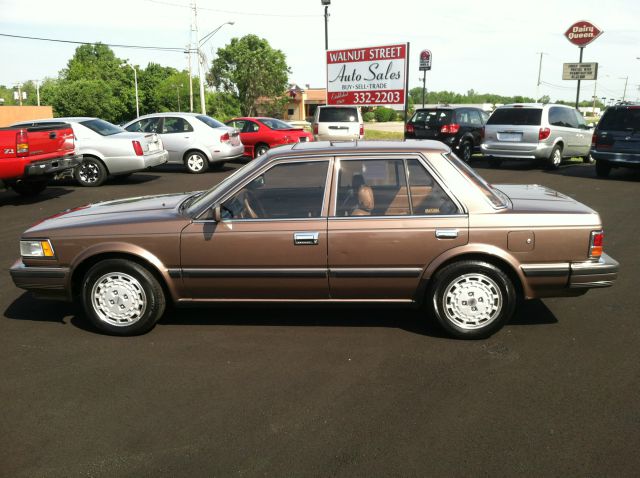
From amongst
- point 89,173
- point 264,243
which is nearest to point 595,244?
point 264,243

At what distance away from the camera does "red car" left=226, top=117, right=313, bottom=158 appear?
1845 centimetres

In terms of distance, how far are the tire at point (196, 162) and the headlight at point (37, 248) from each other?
38.3 feet

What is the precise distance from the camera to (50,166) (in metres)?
11.4

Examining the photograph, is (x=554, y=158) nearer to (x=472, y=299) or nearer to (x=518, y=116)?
(x=518, y=116)

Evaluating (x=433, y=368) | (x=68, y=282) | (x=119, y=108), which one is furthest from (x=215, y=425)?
(x=119, y=108)

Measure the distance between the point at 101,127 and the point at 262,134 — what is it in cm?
567

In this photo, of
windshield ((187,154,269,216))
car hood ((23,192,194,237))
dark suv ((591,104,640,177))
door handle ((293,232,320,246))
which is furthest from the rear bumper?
dark suv ((591,104,640,177))

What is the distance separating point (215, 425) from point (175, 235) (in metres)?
1.74

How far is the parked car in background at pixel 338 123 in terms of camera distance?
19.7 metres

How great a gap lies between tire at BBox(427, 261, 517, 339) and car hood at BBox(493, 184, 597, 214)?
585 millimetres

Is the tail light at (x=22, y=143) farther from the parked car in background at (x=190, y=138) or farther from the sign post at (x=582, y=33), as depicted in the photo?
the sign post at (x=582, y=33)

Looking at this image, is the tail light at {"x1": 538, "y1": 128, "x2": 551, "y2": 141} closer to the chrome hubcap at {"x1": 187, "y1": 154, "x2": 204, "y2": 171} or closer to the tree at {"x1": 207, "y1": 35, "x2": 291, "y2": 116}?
the chrome hubcap at {"x1": 187, "y1": 154, "x2": 204, "y2": 171}

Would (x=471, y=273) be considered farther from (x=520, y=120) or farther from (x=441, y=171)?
(x=520, y=120)

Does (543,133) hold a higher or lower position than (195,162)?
higher
